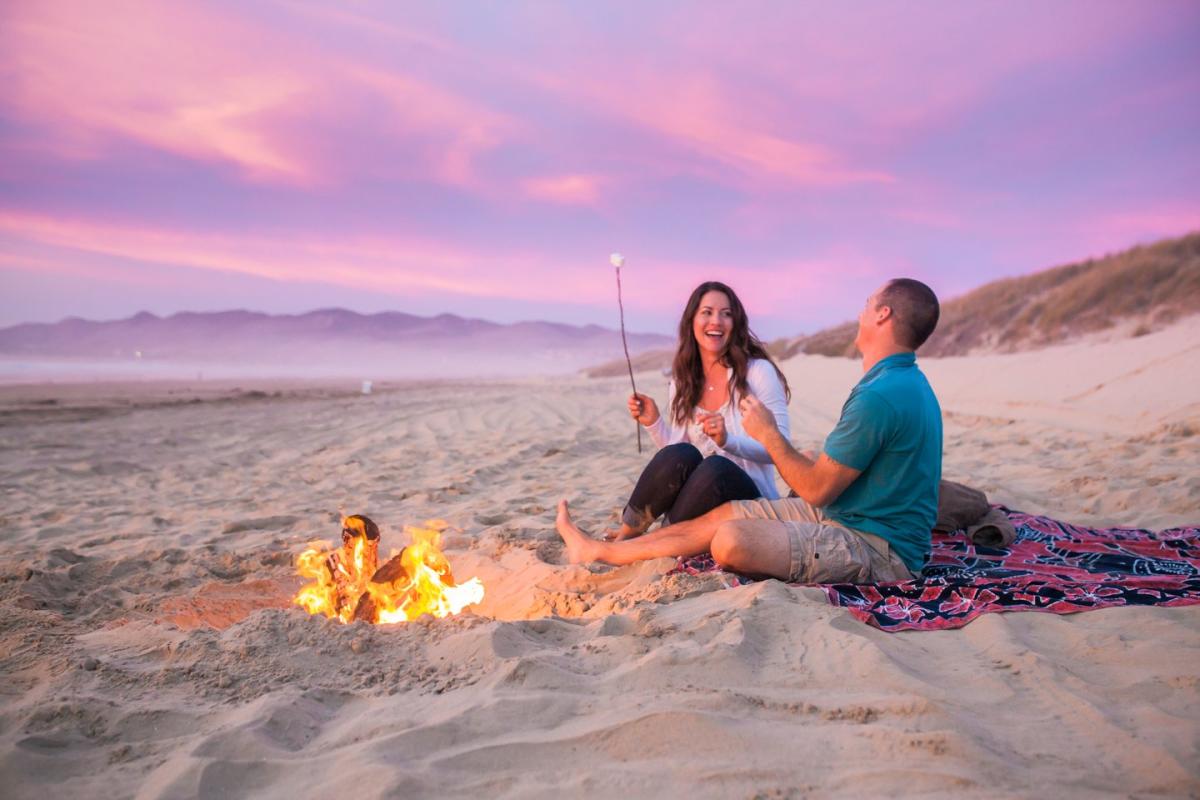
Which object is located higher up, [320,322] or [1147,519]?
[320,322]

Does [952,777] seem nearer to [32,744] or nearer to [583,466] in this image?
[32,744]

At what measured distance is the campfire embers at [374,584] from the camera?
3.27m

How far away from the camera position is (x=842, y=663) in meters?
2.24

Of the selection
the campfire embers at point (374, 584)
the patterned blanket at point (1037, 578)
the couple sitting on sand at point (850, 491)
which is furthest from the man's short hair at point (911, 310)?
the campfire embers at point (374, 584)

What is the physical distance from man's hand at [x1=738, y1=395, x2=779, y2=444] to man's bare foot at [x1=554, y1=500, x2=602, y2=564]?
107 centimetres

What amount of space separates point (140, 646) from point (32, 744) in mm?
737

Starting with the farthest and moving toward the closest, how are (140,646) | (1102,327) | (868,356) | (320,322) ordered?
(320,322), (1102,327), (868,356), (140,646)

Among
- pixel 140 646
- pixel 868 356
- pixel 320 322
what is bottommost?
pixel 140 646

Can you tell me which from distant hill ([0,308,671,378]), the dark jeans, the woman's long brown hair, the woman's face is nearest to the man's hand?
the dark jeans

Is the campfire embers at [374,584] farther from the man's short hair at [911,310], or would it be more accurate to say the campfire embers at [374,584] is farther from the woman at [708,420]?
the man's short hair at [911,310]

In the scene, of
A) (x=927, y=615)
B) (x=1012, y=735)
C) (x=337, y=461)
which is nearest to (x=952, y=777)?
(x=1012, y=735)

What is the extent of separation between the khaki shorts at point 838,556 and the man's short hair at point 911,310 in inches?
33.3

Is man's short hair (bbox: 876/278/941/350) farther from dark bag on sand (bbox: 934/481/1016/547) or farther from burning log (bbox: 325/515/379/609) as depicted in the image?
burning log (bbox: 325/515/379/609)

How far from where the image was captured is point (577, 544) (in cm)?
382
